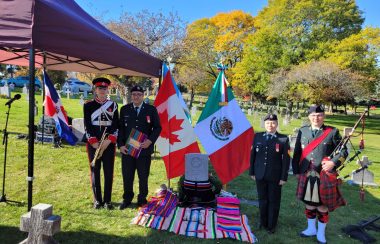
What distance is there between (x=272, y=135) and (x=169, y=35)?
1311 cm

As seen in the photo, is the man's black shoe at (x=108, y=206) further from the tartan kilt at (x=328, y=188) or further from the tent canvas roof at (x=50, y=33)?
the tartan kilt at (x=328, y=188)

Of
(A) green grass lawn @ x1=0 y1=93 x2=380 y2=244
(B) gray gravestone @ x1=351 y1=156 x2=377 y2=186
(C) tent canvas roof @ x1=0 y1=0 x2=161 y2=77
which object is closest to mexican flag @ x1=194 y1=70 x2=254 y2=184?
(A) green grass lawn @ x1=0 y1=93 x2=380 y2=244

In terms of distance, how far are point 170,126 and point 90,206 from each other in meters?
2.06

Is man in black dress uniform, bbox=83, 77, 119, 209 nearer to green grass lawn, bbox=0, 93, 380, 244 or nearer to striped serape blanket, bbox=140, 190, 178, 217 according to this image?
green grass lawn, bbox=0, 93, 380, 244

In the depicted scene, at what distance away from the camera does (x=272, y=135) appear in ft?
15.2

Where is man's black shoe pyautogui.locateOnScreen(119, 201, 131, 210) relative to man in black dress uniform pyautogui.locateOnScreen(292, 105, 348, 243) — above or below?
below

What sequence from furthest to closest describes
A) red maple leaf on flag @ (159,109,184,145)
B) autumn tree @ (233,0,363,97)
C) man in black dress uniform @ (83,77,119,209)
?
autumn tree @ (233,0,363,97)
red maple leaf on flag @ (159,109,184,145)
man in black dress uniform @ (83,77,119,209)

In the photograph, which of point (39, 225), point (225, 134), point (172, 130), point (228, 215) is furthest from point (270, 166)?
point (39, 225)

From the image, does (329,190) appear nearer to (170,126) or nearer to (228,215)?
(228,215)

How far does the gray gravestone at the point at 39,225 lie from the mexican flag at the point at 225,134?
13.8 feet

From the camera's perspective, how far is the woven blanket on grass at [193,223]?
4.44 m

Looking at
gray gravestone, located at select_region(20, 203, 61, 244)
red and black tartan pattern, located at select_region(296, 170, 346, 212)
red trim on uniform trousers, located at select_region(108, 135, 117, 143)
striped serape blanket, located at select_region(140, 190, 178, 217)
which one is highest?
red trim on uniform trousers, located at select_region(108, 135, 117, 143)

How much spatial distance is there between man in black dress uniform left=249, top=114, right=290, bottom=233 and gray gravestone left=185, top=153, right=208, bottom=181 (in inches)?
37.5

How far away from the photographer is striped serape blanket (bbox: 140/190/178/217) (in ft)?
16.3
